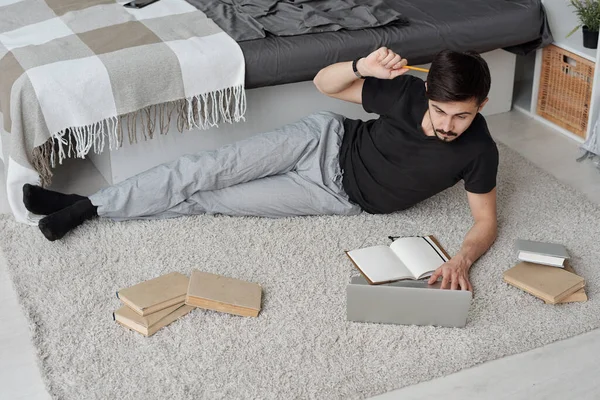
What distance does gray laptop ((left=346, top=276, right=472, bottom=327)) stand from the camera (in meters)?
1.98

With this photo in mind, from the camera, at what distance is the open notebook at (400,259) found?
6.91 ft

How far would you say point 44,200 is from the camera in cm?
244

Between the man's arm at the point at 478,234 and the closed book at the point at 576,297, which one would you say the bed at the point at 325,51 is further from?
the closed book at the point at 576,297

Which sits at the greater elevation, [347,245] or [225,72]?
[225,72]

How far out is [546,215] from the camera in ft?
8.38

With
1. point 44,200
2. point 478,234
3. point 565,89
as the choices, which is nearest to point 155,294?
point 44,200

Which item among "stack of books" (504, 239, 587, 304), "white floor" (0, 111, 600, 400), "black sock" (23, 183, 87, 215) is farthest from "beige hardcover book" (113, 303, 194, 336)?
"stack of books" (504, 239, 587, 304)

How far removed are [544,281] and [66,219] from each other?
1.39 meters

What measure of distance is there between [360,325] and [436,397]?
0.29 metres

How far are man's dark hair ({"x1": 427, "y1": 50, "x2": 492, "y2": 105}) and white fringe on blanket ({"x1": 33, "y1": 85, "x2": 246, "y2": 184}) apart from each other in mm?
849

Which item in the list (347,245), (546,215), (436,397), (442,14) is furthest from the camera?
(442,14)

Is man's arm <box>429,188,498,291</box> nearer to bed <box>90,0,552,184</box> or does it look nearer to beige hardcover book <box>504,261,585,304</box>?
beige hardcover book <box>504,261,585,304</box>

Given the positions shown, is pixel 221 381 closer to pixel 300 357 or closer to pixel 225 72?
pixel 300 357

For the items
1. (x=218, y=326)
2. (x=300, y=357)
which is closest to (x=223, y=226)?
(x=218, y=326)
